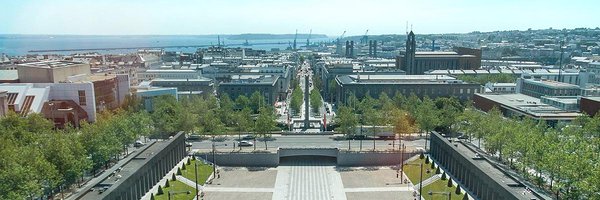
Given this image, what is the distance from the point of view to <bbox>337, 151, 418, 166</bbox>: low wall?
83438mm

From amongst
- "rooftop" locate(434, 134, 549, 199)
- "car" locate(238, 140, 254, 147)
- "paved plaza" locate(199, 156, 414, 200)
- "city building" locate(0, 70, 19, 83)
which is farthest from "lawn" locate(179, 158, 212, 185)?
"city building" locate(0, 70, 19, 83)

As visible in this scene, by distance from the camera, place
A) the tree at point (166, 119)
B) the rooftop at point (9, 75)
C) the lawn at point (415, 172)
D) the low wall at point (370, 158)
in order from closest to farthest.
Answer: the lawn at point (415, 172)
the low wall at point (370, 158)
the tree at point (166, 119)
the rooftop at point (9, 75)

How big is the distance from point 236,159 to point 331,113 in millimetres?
53168

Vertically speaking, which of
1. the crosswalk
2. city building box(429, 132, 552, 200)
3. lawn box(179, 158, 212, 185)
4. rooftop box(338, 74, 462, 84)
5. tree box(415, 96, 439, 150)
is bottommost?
the crosswalk

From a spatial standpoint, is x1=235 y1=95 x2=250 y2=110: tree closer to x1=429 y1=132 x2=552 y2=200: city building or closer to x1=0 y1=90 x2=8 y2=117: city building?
x1=0 y1=90 x2=8 y2=117: city building

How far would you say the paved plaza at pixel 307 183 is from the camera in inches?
2623

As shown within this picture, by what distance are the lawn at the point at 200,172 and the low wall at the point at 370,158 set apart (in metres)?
25.8

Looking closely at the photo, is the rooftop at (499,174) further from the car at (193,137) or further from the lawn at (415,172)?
the car at (193,137)

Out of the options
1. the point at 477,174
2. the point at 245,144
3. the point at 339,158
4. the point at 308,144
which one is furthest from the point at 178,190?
the point at 477,174

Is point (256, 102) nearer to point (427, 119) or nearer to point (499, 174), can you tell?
point (427, 119)

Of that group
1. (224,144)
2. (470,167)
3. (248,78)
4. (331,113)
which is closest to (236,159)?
(224,144)

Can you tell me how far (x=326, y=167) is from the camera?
83.1 metres

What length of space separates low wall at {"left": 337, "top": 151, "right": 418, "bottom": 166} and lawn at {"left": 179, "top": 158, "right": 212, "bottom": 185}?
1017 inches

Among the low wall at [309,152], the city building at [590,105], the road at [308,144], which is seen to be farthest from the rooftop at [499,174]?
the city building at [590,105]
